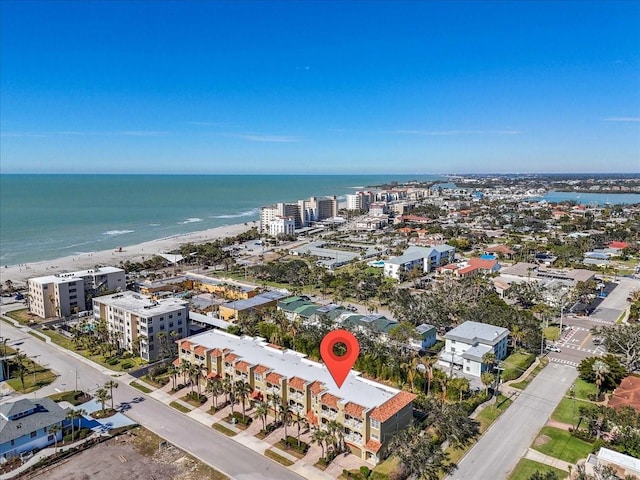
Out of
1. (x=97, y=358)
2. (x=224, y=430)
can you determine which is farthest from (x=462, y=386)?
(x=97, y=358)

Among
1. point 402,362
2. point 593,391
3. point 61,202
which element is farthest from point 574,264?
point 61,202

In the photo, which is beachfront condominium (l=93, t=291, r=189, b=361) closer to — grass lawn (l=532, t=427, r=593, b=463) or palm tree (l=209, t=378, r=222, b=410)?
palm tree (l=209, t=378, r=222, b=410)

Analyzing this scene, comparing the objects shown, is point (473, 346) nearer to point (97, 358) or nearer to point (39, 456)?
point (39, 456)

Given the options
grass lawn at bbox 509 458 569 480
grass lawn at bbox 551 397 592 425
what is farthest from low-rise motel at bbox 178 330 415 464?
grass lawn at bbox 551 397 592 425

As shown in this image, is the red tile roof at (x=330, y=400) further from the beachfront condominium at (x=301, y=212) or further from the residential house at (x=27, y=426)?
the beachfront condominium at (x=301, y=212)

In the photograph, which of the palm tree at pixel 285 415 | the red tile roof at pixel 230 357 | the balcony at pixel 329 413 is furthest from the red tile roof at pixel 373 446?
the red tile roof at pixel 230 357

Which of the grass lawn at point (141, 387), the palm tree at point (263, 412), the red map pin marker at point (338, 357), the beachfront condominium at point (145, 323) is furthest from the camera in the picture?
the beachfront condominium at point (145, 323)

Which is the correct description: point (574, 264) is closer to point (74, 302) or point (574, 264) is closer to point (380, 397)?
point (380, 397)
